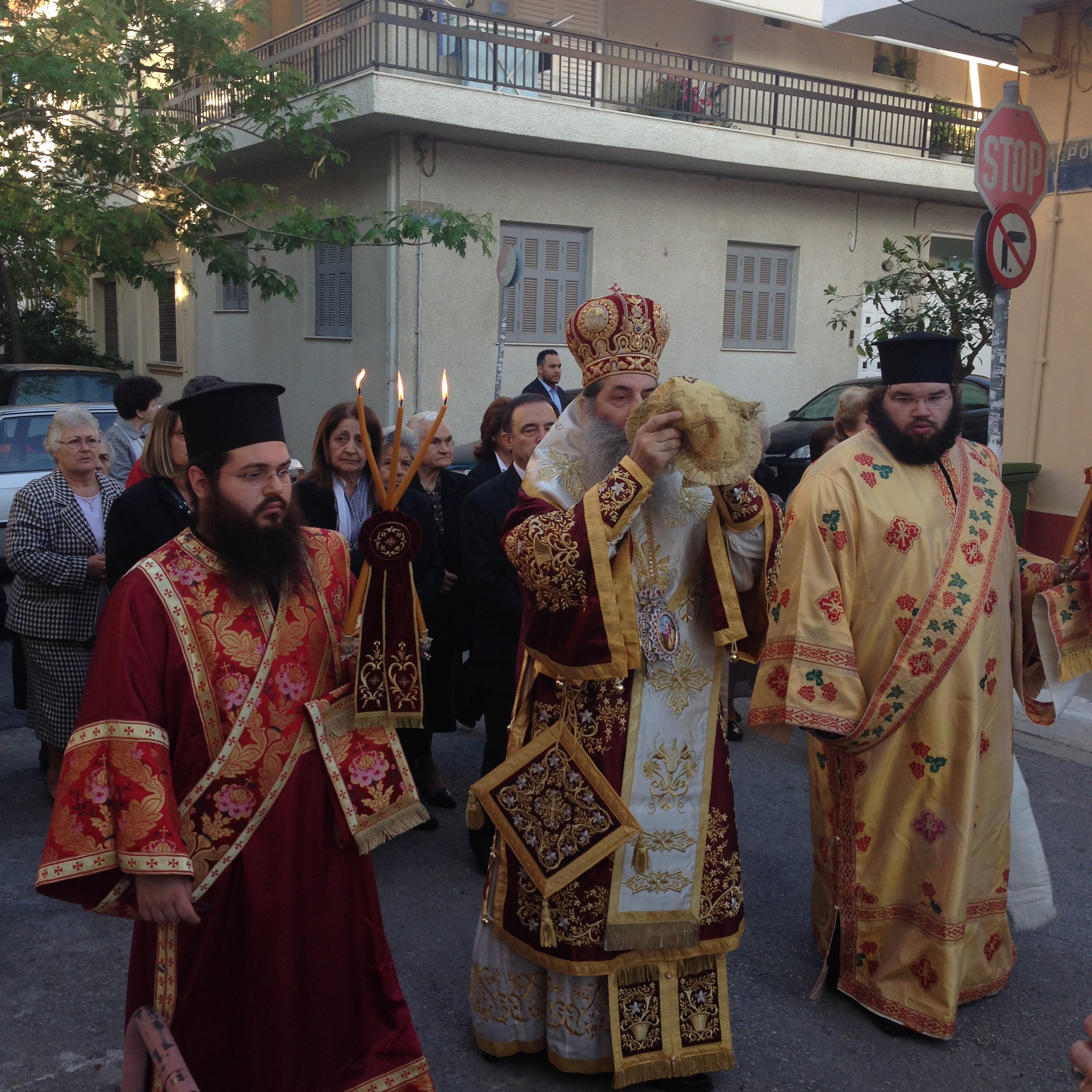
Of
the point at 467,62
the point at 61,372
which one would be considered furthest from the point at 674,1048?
the point at 467,62

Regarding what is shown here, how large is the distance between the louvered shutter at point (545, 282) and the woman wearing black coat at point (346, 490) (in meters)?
10.8

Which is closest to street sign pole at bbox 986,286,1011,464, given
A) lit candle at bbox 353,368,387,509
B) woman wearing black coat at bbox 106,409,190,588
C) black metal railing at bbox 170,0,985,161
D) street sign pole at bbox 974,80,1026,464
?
street sign pole at bbox 974,80,1026,464

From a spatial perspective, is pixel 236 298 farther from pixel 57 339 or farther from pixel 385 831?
pixel 385 831

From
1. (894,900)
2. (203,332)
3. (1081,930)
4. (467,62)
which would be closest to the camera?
(894,900)

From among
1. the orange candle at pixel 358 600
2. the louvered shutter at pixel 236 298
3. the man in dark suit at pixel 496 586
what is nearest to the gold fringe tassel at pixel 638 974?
the orange candle at pixel 358 600

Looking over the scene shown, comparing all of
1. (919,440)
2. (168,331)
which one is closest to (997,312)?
(919,440)

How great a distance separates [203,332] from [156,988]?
59.5 feet

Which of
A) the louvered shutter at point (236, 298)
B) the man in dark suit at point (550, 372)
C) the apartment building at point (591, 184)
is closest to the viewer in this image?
the man in dark suit at point (550, 372)

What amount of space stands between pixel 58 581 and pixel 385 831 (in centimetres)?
304

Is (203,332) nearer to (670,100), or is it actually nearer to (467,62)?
(467,62)

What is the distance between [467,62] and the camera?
1480cm

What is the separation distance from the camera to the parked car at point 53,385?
1111 centimetres

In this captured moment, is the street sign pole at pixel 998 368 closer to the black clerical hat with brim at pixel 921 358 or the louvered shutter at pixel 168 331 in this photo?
the black clerical hat with brim at pixel 921 358

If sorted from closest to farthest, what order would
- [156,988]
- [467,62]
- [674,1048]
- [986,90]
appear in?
[156,988]
[674,1048]
[467,62]
[986,90]
